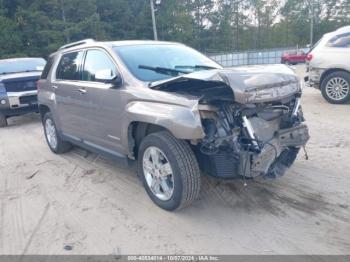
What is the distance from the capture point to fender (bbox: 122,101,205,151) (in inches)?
135

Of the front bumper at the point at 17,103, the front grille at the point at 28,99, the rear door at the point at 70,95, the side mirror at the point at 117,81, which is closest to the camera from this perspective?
the side mirror at the point at 117,81

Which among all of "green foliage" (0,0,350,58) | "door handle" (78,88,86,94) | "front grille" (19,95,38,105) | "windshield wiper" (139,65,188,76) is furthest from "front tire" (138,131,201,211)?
"green foliage" (0,0,350,58)

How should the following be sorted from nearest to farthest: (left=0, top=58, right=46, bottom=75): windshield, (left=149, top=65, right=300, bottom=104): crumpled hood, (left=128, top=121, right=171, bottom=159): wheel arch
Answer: (left=149, top=65, right=300, bottom=104): crumpled hood
(left=128, top=121, right=171, bottom=159): wheel arch
(left=0, top=58, right=46, bottom=75): windshield

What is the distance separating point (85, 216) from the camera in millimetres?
4094

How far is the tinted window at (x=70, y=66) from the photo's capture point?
210 inches

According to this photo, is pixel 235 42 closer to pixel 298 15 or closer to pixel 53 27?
pixel 298 15

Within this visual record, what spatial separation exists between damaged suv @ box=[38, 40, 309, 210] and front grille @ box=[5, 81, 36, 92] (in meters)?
5.21

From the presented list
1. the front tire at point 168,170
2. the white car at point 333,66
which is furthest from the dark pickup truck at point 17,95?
the white car at point 333,66

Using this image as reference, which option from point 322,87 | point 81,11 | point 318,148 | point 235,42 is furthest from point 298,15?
point 318,148

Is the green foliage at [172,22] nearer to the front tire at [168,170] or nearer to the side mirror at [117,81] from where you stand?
the side mirror at [117,81]

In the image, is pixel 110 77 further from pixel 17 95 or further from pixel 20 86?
pixel 20 86

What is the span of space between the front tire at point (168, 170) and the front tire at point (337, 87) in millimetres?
6850

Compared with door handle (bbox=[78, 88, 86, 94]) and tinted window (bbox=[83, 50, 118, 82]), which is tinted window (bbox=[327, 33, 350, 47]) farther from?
door handle (bbox=[78, 88, 86, 94])

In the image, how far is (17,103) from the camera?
9625mm
